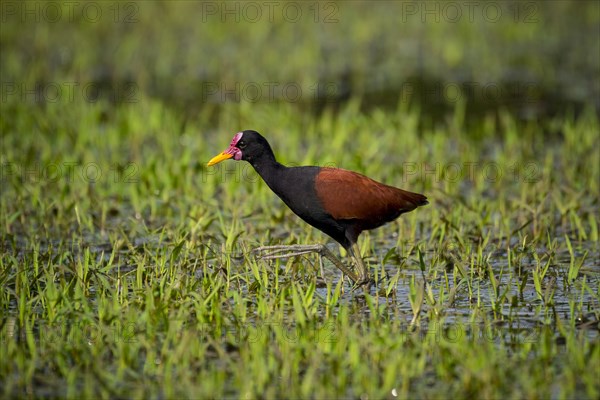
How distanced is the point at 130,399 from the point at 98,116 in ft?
21.6

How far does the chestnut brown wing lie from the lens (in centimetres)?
668

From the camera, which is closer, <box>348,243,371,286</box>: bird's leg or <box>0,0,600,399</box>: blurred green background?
<box>0,0,600,399</box>: blurred green background

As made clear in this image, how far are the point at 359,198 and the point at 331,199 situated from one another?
19cm

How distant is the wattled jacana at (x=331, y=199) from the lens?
21.9ft

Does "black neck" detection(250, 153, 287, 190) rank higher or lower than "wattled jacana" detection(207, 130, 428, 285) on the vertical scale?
higher

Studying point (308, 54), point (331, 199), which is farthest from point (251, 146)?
point (308, 54)

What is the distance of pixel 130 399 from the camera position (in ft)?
16.1

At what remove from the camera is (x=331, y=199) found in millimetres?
6668

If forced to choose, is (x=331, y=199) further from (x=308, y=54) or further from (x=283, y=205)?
(x=308, y=54)

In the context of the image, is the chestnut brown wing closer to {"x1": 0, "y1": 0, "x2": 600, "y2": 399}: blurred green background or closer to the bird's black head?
{"x1": 0, "y1": 0, "x2": 600, "y2": 399}: blurred green background

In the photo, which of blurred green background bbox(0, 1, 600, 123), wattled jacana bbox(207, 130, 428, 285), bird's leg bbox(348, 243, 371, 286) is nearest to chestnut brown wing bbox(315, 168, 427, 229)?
wattled jacana bbox(207, 130, 428, 285)

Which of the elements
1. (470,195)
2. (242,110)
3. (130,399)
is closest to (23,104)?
(242,110)

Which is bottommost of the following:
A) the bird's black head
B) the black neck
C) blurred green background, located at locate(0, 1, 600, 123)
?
the black neck

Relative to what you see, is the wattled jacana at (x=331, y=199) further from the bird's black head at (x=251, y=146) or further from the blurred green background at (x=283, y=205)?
the blurred green background at (x=283, y=205)
